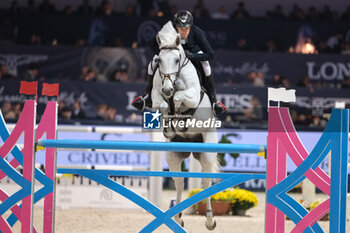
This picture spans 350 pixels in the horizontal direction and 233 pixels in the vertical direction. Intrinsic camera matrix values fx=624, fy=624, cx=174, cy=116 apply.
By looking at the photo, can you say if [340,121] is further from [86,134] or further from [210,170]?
→ [86,134]

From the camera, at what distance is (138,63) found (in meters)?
11.2

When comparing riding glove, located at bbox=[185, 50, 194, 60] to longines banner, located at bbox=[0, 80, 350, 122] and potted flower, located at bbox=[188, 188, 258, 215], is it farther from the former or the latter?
longines banner, located at bbox=[0, 80, 350, 122]

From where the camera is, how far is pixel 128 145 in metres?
3.67

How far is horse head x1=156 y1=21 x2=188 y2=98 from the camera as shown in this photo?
4.42 metres

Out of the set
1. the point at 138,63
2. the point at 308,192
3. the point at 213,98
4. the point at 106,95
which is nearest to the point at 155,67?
the point at 213,98

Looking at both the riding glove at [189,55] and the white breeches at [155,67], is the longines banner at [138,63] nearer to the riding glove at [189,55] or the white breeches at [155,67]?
the white breeches at [155,67]

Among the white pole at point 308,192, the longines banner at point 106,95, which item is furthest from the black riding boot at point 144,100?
the longines banner at point 106,95

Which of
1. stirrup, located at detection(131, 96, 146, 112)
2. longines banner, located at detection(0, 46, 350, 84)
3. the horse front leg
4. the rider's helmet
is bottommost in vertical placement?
the horse front leg

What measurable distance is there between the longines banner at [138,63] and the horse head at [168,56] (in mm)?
6648

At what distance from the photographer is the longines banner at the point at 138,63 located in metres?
11.2

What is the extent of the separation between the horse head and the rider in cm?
12

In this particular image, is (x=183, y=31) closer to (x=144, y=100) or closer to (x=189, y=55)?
(x=189, y=55)

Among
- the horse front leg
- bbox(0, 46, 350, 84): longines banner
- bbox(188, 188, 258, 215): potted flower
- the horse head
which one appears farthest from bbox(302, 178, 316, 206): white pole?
bbox(0, 46, 350, 84): longines banner

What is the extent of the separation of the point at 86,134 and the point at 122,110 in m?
1.79
